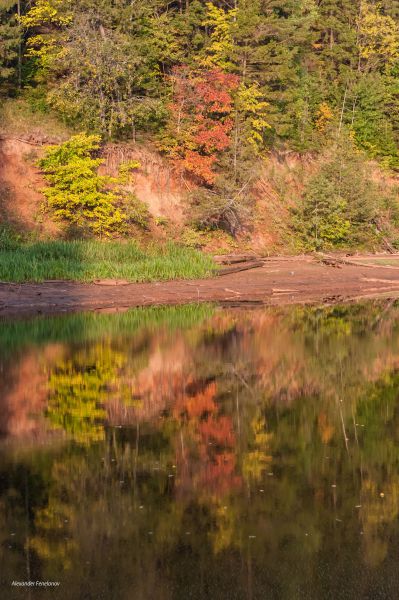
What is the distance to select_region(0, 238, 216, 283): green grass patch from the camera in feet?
96.8

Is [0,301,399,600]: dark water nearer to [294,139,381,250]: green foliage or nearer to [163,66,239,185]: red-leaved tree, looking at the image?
[163,66,239,185]: red-leaved tree

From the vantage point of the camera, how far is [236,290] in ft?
106

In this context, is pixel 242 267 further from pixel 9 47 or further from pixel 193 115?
pixel 9 47

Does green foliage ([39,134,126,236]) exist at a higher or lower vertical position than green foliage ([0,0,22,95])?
lower

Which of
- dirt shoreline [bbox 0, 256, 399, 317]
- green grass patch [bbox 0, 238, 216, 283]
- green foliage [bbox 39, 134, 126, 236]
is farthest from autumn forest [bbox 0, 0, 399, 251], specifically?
dirt shoreline [bbox 0, 256, 399, 317]

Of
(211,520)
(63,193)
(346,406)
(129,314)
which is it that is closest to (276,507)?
(211,520)

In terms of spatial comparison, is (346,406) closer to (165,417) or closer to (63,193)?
(165,417)

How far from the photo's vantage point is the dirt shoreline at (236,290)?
28156mm

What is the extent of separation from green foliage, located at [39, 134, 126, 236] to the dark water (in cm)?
1488

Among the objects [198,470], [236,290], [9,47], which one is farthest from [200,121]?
[198,470]

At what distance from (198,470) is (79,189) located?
2564 cm

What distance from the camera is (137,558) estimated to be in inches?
343

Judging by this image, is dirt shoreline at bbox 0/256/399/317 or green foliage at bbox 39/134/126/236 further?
green foliage at bbox 39/134/126/236

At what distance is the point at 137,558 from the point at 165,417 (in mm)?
5730
